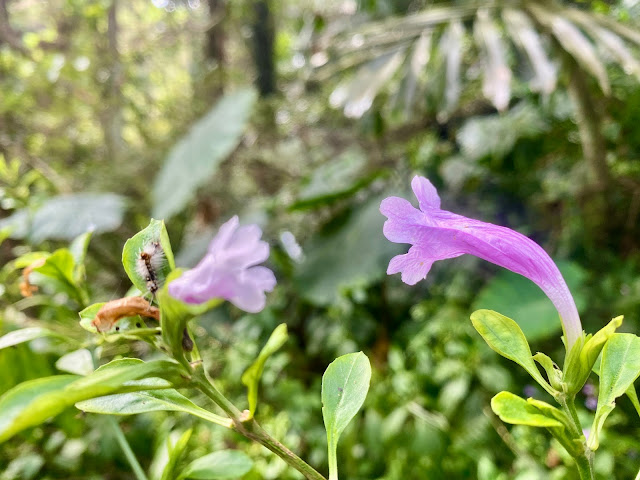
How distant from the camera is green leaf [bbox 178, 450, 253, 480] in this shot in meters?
0.38

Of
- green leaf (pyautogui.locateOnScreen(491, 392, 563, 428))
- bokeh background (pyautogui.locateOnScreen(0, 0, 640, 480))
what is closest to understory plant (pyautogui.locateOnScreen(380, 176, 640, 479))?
green leaf (pyautogui.locateOnScreen(491, 392, 563, 428))

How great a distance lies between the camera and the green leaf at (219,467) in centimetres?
38

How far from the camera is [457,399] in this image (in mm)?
1135

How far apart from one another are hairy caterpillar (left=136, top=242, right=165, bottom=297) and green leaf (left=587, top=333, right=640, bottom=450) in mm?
291

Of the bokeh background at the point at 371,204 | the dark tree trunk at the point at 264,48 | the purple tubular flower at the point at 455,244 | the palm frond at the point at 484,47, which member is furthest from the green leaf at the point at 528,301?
the dark tree trunk at the point at 264,48

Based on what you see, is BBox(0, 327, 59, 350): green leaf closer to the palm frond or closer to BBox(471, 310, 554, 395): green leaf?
BBox(471, 310, 554, 395): green leaf

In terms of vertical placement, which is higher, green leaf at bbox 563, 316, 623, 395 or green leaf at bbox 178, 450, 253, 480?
green leaf at bbox 563, 316, 623, 395

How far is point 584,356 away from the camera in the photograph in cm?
30

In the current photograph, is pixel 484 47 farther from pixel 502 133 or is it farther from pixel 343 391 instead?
pixel 343 391

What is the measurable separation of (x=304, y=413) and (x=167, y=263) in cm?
99

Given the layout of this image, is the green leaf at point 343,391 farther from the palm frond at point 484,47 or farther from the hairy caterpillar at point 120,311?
the palm frond at point 484,47

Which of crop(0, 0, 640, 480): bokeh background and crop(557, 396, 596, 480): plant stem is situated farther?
crop(0, 0, 640, 480): bokeh background

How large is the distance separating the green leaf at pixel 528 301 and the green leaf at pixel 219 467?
107cm

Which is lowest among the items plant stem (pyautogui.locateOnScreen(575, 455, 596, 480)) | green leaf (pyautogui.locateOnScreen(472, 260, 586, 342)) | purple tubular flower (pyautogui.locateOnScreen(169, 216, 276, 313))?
green leaf (pyautogui.locateOnScreen(472, 260, 586, 342))
